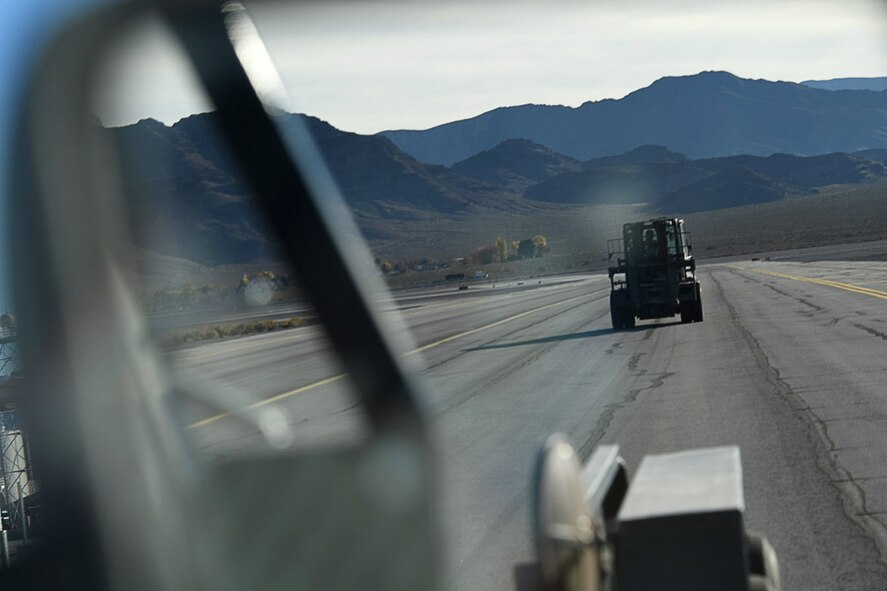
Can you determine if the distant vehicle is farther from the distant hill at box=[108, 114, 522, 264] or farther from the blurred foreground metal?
the blurred foreground metal

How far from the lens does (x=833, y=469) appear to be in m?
9.48

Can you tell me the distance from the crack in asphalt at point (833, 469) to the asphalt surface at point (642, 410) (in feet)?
0.08

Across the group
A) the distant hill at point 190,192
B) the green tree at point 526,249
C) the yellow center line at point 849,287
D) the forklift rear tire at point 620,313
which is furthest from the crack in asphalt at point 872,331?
the green tree at point 526,249

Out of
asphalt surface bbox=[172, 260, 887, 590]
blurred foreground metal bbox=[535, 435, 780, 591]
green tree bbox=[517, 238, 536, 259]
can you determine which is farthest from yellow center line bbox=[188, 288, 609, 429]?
green tree bbox=[517, 238, 536, 259]

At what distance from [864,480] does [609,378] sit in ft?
32.0

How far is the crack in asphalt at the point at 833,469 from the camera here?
7.34 m

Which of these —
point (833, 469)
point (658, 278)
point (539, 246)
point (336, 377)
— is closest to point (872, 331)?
point (658, 278)

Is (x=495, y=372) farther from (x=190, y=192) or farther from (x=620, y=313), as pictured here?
(x=190, y=192)

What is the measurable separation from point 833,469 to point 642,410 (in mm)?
4759

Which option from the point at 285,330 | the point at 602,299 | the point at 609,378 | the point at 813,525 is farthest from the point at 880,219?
the point at 813,525

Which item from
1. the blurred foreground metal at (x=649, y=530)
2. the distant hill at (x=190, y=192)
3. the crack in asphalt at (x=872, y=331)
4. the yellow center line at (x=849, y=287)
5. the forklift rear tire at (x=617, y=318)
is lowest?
the yellow center line at (x=849, y=287)

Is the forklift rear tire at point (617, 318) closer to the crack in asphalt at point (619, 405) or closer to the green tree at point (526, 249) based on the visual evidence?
the crack in asphalt at point (619, 405)

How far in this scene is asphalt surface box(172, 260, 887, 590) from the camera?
22.1 feet

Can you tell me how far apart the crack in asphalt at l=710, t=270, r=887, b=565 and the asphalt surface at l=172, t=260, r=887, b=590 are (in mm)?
23
